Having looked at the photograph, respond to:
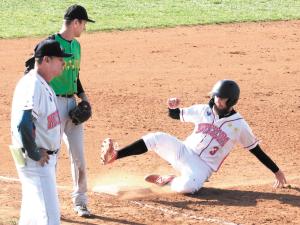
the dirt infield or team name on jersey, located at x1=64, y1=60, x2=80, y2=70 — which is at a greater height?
team name on jersey, located at x1=64, y1=60, x2=80, y2=70

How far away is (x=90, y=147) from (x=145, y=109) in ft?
6.95

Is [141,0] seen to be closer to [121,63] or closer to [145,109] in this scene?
[121,63]

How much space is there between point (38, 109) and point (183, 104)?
7.01 metres

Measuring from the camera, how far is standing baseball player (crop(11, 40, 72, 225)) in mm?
6191

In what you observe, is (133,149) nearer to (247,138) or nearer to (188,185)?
(188,185)

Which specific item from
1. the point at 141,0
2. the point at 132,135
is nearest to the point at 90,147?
the point at 132,135

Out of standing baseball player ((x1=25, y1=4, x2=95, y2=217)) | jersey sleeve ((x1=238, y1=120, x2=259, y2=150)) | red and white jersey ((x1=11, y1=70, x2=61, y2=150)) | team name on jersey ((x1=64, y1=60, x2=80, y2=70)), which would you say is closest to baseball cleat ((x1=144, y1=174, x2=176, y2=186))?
jersey sleeve ((x1=238, y1=120, x2=259, y2=150))

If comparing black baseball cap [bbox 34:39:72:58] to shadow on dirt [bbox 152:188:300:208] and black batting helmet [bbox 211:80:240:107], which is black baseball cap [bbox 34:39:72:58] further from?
shadow on dirt [bbox 152:188:300:208]

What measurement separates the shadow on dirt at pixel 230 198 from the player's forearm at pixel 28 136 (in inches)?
106

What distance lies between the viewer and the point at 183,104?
516 inches

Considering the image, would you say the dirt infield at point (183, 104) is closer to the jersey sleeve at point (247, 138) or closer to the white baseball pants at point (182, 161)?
the white baseball pants at point (182, 161)

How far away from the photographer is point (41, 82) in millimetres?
6297

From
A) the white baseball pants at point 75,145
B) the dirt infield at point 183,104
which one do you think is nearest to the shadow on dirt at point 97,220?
the dirt infield at point 183,104

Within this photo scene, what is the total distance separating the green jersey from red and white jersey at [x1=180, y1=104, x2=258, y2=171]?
150cm
